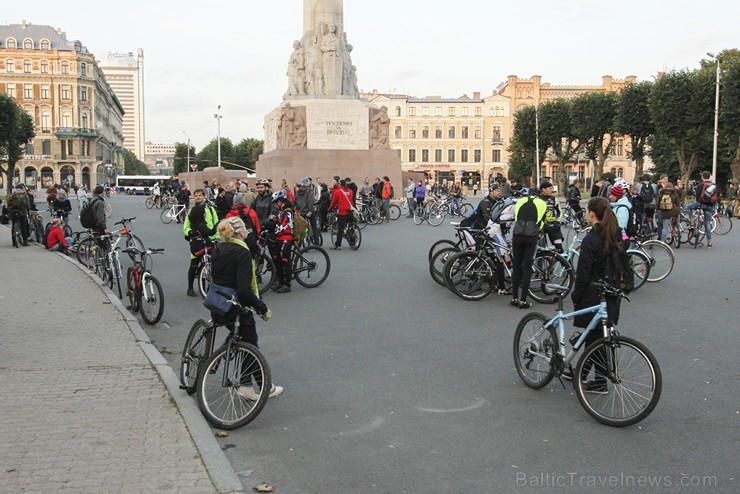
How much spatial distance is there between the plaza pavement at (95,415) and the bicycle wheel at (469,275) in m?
4.64

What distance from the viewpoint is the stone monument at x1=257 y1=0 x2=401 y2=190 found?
1222 inches

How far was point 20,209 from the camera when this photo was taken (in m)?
19.4

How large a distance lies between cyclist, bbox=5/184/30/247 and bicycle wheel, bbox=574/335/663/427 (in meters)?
17.3

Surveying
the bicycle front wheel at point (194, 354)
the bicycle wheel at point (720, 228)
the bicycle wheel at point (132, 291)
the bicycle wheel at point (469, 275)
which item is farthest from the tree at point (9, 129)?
the bicycle front wheel at point (194, 354)

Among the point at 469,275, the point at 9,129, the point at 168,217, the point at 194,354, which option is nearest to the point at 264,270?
the point at 469,275

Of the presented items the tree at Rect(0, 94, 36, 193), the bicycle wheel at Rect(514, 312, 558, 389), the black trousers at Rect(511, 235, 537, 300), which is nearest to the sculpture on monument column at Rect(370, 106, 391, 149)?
the black trousers at Rect(511, 235, 537, 300)

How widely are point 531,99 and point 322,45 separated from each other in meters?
82.3

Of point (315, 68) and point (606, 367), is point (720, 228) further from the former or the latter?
point (606, 367)

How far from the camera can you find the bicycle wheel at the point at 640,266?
38.8 ft

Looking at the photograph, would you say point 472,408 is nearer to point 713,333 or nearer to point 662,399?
point 662,399

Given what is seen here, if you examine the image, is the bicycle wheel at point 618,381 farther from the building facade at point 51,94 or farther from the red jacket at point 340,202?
→ the building facade at point 51,94

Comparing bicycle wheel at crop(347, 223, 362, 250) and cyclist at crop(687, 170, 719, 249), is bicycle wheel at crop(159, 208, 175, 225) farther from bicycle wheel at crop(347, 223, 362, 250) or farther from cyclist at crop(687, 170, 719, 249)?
cyclist at crop(687, 170, 719, 249)

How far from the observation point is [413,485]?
454cm

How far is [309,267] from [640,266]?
17.8ft
